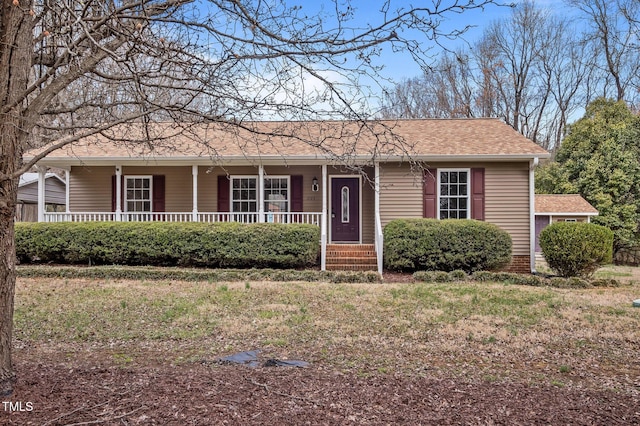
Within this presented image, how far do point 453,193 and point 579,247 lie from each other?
3364mm

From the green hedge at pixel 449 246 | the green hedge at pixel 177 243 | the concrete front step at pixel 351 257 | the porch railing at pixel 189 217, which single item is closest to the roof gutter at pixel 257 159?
the porch railing at pixel 189 217

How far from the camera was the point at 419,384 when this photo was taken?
3.85m

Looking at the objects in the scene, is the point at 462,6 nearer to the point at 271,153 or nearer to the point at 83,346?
the point at 83,346

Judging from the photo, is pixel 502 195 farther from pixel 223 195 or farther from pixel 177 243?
pixel 177 243

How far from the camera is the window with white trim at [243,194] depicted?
13.9 metres

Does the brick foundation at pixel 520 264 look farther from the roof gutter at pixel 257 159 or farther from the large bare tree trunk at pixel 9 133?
the large bare tree trunk at pixel 9 133

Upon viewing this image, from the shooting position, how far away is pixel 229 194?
13.9 metres

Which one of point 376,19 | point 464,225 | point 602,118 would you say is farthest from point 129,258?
point 602,118

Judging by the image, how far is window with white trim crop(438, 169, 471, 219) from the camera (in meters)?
12.9

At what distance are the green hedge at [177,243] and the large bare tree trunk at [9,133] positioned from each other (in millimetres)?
8126

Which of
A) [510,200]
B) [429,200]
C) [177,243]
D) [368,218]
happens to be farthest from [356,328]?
[510,200]

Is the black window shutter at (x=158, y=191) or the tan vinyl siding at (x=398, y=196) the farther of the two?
the black window shutter at (x=158, y=191)

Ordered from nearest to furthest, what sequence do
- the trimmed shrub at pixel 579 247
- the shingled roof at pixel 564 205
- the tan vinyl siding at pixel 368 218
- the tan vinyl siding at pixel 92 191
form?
1. the trimmed shrub at pixel 579 247
2. the tan vinyl siding at pixel 368 218
3. the tan vinyl siding at pixel 92 191
4. the shingled roof at pixel 564 205

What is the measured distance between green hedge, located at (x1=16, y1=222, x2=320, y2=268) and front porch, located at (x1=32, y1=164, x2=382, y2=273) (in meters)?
1.49
